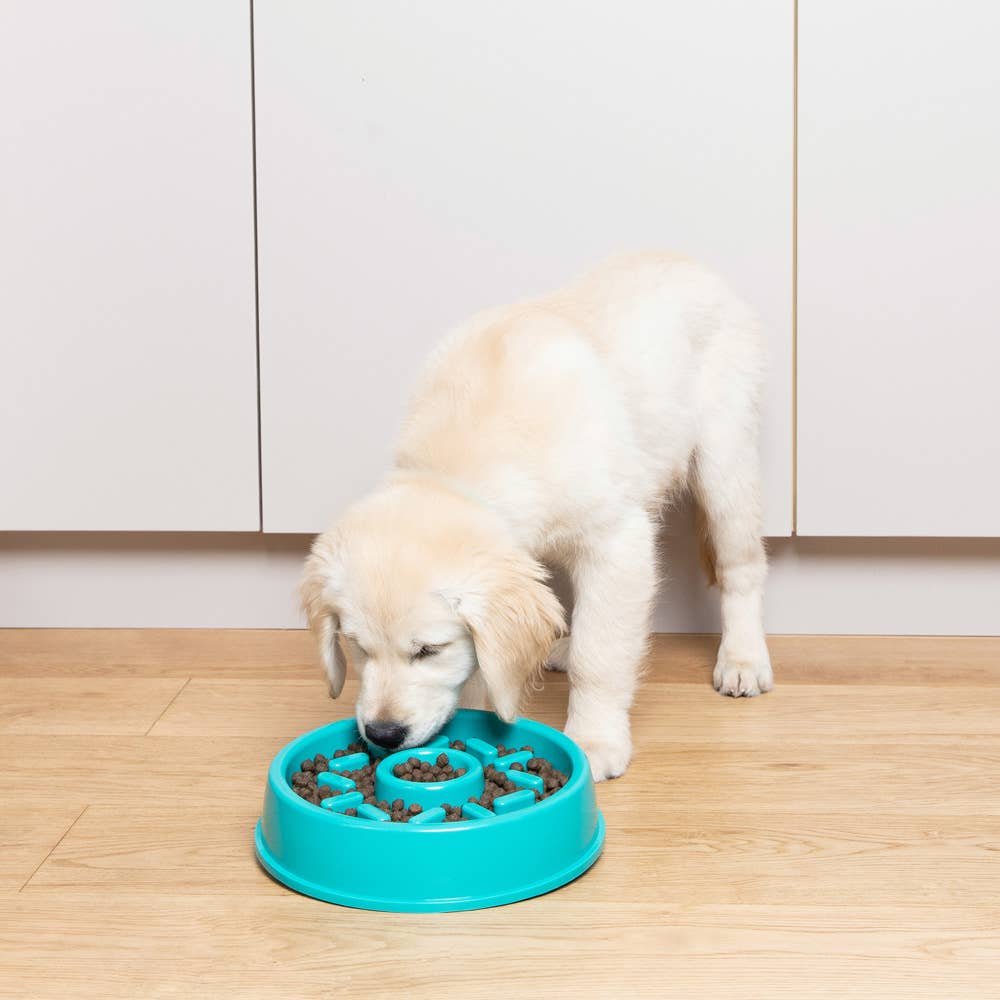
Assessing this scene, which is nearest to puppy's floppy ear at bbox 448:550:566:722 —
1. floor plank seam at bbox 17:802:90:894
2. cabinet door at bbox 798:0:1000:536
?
floor plank seam at bbox 17:802:90:894

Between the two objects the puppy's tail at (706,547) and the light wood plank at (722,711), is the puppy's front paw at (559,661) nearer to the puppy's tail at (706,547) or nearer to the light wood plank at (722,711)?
the light wood plank at (722,711)

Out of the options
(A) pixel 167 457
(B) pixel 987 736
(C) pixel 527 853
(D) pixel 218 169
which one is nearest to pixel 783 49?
(D) pixel 218 169

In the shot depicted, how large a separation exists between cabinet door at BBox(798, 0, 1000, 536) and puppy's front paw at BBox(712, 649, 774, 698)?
0.42m

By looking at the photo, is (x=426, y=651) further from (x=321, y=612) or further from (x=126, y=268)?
(x=126, y=268)

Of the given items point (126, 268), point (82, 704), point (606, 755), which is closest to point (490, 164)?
point (126, 268)

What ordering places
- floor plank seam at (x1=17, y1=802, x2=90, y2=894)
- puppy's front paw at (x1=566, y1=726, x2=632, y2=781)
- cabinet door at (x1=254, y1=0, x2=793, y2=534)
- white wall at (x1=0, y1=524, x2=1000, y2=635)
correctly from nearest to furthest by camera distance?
floor plank seam at (x1=17, y1=802, x2=90, y2=894), puppy's front paw at (x1=566, y1=726, x2=632, y2=781), cabinet door at (x1=254, y1=0, x2=793, y2=534), white wall at (x1=0, y1=524, x2=1000, y2=635)

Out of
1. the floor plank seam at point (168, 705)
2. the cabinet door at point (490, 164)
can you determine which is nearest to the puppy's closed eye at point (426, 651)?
the floor plank seam at point (168, 705)

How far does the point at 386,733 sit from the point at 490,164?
4.88ft

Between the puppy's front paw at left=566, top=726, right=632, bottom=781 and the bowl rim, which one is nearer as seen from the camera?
the bowl rim

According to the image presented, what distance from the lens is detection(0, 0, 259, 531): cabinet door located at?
2.79 metres

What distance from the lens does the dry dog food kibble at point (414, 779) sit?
1786mm

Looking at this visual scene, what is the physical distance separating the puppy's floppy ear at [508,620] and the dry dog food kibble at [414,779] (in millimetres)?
100

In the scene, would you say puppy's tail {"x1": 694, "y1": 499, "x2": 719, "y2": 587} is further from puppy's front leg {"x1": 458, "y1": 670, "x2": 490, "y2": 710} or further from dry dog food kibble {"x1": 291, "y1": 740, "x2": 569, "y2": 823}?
dry dog food kibble {"x1": 291, "y1": 740, "x2": 569, "y2": 823}

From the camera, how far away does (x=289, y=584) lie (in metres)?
3.14
